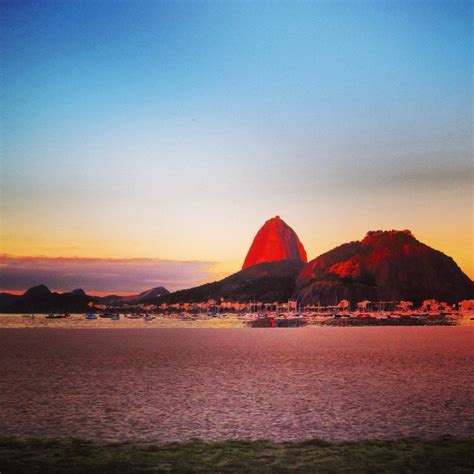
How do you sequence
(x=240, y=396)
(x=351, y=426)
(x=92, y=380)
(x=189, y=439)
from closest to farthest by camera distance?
(x=189, y=439), (x=351, y=426), (x=240, y=396), (x=92, y=380)

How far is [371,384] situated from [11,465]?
85.2 feet

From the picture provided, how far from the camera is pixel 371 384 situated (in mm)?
37406

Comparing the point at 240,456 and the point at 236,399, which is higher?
the point at 240,456

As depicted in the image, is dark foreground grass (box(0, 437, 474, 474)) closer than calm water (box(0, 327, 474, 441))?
Yes

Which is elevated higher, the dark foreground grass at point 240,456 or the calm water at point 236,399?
the dark foreground grass at point 240,456

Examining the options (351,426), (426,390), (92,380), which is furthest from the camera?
(92,380)

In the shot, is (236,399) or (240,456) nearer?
(240,456)

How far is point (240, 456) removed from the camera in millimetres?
17641

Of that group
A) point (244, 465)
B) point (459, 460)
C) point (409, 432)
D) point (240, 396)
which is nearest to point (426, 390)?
point (240, 396)

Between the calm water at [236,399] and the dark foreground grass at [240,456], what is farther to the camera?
the calm water at [236,399]

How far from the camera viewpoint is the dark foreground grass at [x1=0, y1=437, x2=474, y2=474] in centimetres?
1611

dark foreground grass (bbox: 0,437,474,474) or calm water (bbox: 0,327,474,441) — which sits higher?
dark foreground grass (bbox: 0,437,474,474)

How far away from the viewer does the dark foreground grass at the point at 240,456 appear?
16.1 m

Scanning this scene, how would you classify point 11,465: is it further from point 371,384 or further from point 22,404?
point 371,384
